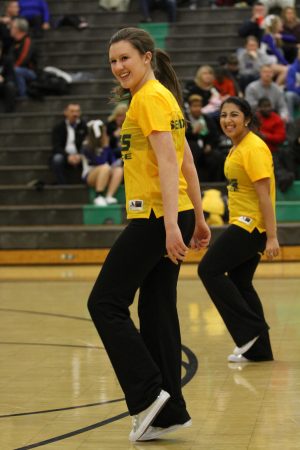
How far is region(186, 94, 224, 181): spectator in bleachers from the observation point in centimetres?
1461

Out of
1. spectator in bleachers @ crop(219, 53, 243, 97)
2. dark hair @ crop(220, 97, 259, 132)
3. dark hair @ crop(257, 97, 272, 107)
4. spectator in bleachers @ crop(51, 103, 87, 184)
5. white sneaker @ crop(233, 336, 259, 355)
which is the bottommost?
white sneaker @ crop(233, 336, 259, 355)

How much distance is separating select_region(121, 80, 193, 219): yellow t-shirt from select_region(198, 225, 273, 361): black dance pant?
206cm

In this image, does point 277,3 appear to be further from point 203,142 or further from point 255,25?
point 203,142

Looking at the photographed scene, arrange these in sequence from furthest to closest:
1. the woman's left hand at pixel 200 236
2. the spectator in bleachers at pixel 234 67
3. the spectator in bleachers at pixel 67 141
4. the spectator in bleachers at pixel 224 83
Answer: the spectator in bleachers at pixel 234 67 → the spectator in bleachers at pixel 224 83 → the spectator in bleachers at pixel 67 141 → the woman's left hand at pixel 200 236

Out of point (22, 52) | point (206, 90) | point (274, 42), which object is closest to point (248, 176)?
point (206, 90)

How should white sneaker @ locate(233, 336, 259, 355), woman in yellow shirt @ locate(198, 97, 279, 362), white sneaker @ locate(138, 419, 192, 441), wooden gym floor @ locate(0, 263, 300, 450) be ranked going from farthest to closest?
white sneaker @ locate(233, 336, 259, 355), woman in yellow shirt @ locate(198, 97, 279, 362), wooden gym floor @ locate(0, 263, 300, 450), white sneaker @ locate(138, 419, 192, 441)

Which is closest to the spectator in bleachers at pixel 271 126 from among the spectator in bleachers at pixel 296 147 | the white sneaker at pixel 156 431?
the spectator in bleachers at pixel 296 147

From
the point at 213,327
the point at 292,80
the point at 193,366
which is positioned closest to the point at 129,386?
the point at 193,366

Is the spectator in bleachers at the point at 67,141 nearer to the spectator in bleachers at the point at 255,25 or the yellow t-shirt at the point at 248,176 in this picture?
the spectator in bleachers at the point at 255,25

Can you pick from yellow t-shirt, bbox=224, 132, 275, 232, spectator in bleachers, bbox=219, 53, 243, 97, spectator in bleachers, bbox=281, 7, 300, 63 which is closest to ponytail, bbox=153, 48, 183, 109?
yellow t-shirt, bbox=224, 132, 275, 232

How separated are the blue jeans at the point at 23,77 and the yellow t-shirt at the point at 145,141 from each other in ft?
40.9

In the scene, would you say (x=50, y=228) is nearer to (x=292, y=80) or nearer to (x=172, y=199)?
(x=292, y=80)

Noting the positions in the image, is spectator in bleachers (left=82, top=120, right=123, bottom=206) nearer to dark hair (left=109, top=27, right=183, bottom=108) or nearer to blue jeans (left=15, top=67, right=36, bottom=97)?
blue jeans (left=15, top=67, right=36, bottom=97)

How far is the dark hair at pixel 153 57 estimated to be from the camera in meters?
4.93
